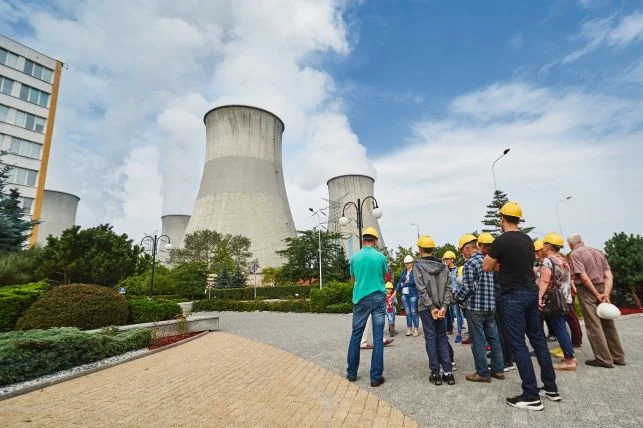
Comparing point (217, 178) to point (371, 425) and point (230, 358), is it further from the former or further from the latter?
point (371, 425)

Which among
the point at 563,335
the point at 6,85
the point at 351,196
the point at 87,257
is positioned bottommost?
the point at 563,335

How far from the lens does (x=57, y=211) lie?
48156 millimetres

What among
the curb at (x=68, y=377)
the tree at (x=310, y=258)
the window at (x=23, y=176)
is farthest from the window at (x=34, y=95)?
the curb at (x=68, y=377)

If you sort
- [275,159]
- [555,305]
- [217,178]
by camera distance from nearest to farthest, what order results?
[555,305] → [217,178] → [275,159]

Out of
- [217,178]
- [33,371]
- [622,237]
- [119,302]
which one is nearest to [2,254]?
[119,302]

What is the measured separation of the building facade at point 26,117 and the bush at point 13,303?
29.9m

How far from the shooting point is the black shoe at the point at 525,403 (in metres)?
2.89

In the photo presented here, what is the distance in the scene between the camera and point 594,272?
4480mm

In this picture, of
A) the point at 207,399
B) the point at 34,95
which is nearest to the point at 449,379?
the point at 207,399

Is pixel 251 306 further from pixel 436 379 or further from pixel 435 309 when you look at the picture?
pixel 435 309

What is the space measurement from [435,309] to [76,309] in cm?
721

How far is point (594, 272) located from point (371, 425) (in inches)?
148

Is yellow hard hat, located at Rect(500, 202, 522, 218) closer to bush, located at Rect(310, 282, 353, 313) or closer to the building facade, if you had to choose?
bush, located at Rect(310, 282, 353, 313)

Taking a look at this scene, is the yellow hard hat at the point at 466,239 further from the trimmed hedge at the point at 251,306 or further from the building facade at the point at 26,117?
the building facade at the point at 26,117
